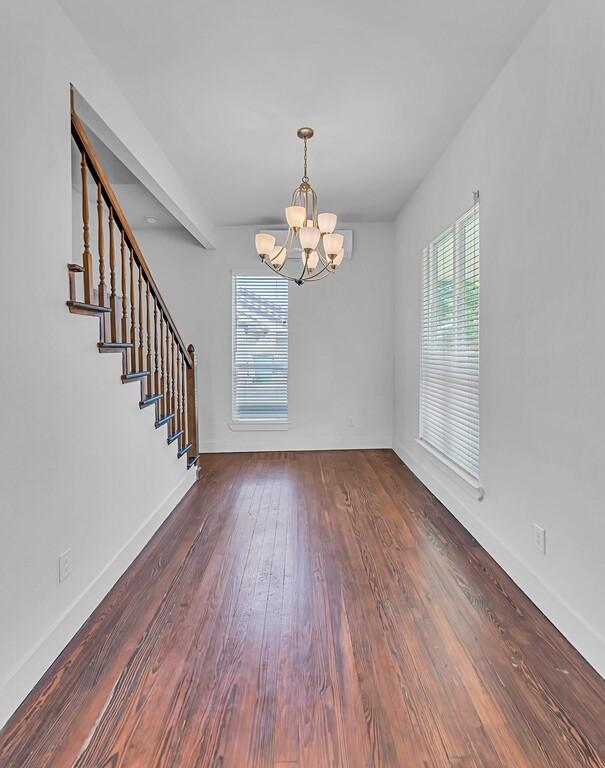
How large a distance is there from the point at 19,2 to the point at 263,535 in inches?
114

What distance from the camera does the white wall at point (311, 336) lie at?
18.0 feet

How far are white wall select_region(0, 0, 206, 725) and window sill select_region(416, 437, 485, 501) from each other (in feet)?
7.09

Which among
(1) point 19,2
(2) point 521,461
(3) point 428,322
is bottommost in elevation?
(2) point 521,461

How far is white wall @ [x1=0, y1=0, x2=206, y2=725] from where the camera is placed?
1.59 m

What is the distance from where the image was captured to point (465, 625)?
2010 mm

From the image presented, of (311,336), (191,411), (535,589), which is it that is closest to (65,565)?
(535,589)

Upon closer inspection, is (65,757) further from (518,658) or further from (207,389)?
(207,389)

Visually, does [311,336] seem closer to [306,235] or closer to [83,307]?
[306,235]

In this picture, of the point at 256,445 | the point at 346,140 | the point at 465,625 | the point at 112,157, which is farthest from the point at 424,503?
the point at 112,157

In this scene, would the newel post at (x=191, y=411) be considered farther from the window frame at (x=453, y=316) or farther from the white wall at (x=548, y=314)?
the white wall at (x=548, y=314)

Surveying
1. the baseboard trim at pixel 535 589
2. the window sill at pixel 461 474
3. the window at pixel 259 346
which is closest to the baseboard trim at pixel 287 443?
the window at pixel 259 346

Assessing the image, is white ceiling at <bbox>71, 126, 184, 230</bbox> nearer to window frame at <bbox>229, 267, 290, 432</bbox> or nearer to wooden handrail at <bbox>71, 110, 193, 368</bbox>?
wooden handrail at <bbox>71, 110, 193, 368</bbox>

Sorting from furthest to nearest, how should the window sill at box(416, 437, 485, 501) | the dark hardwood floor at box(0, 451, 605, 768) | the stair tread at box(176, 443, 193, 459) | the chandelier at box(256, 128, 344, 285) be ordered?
the stair tread at box(176, 443, 193, 459) < the chandelier at box(256, 128, 344, 285) < the window sill at box(416, 437, 485, 501) < the dark hardwood floor at box(0, 451, 605, 768)

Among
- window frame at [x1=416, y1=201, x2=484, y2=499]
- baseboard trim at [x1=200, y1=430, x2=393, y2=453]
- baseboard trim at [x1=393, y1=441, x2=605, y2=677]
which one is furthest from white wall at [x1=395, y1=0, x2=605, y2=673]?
baseboard trim at [x1=200, y1=430, x2=393, y2=453]
